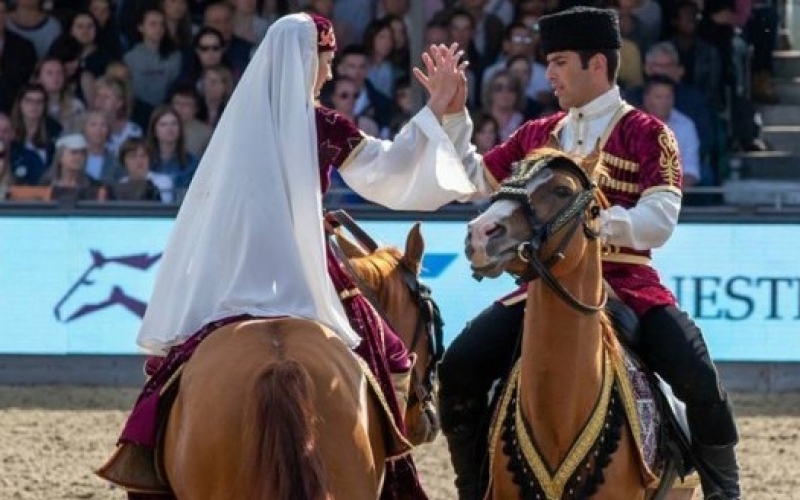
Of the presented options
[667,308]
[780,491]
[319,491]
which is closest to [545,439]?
[667,308]

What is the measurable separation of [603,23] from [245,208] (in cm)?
151

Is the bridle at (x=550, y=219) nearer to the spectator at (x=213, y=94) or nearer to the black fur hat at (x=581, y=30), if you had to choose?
the black fur hat at (x=581, y=30)

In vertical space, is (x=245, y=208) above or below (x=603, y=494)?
above

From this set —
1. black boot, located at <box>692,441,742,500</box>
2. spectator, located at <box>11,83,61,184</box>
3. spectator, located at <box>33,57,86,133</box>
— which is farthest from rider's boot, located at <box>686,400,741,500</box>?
spectator, located at <box>33,57,86,133</box>

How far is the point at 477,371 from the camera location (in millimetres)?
6961

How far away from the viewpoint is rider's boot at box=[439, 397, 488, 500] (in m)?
7.04

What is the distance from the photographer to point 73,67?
595 inches

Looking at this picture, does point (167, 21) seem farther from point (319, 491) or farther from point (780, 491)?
point (319, 491)

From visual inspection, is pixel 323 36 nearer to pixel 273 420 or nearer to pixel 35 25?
pixel 273 420

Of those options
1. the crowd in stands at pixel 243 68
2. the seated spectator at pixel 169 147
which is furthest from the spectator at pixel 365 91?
the seated spectator at pixel 169 147

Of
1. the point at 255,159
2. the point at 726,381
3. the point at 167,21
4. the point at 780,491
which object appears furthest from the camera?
the point at 167,21

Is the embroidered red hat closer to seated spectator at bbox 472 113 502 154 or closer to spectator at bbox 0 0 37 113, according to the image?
seated spectator at bbox 472 113 502 154

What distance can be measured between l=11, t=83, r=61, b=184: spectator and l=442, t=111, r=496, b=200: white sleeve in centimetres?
765

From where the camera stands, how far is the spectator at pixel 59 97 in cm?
1470
